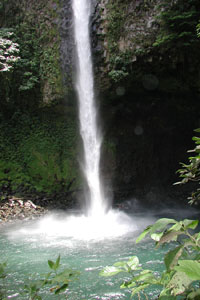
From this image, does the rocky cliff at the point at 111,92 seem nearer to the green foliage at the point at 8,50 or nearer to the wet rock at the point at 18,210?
the green foliage at the point at 8,50

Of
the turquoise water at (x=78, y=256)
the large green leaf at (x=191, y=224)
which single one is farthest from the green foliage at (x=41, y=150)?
the large green leaf at (x=191, y=224)

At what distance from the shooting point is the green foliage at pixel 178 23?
6785 mm

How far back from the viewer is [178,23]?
7.02 m

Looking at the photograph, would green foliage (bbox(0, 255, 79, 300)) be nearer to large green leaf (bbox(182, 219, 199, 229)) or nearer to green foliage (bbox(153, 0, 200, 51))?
large green leaf (bbox(182, 219, 199, 229))

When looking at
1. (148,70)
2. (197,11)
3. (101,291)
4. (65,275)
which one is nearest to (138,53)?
(148,70)

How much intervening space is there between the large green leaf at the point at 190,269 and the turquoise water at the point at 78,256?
250 cm

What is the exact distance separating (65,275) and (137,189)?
9.09m

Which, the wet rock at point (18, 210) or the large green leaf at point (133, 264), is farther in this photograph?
the wet rock at point (18, 210)

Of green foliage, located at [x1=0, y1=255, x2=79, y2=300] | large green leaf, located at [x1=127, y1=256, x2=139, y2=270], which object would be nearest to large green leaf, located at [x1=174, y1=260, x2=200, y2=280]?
large green leaf, located at [x1=127, y1=256, x2=139, y2=270]

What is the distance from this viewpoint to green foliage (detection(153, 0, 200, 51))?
22.3 ft

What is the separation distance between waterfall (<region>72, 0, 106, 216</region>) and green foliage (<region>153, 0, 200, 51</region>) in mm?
2437

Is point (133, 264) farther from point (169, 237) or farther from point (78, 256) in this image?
point (78, 256)

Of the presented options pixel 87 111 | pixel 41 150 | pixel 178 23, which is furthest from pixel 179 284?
pixel 41 150

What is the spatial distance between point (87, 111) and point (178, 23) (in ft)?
12.8
